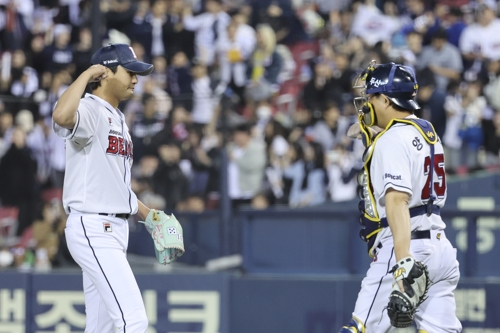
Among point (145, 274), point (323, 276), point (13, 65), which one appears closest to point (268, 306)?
point (323, 276)

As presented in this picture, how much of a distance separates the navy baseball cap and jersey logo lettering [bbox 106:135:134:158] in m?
0.41

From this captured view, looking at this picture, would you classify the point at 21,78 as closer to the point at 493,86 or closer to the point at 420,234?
the point at 493,86

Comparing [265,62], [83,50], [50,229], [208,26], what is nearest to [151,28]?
[208,26]

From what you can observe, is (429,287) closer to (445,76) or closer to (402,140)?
(402,140)

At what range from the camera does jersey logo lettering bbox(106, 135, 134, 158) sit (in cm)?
516

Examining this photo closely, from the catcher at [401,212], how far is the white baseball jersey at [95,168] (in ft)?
4.75

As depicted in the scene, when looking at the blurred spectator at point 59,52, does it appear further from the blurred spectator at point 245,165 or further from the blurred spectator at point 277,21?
the blurred spectator at point 245,165

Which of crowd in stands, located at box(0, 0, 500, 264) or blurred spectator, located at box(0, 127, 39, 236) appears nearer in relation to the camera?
crowd in stands, located at box(0, 0, 500, 264)

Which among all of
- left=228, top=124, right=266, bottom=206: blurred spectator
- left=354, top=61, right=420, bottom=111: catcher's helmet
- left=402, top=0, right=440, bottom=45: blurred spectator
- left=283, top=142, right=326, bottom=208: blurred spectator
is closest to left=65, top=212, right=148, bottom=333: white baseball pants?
left=354, top=61, right=420, bottom=111: catcher's helmet

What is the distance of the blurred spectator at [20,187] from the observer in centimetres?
883

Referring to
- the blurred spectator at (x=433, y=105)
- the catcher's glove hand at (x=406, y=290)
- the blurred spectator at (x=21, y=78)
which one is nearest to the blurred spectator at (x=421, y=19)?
the blurred spectator at (x=433, y=105)

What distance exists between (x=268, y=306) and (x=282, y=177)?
2.78m

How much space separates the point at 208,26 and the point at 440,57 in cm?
362

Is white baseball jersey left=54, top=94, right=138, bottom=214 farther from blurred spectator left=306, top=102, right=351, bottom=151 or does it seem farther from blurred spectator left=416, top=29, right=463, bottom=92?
blurred spectator left=416, top=29, right=463, bottom=92
